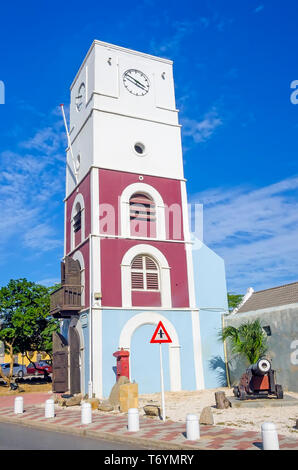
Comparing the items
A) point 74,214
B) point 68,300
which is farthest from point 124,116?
point 68,300

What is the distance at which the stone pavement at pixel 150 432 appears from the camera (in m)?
8.49

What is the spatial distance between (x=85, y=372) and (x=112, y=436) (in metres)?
9.60

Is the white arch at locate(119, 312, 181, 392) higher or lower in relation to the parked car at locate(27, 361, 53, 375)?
higher

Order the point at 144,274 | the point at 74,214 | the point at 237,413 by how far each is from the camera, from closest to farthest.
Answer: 1. the point at 237,413
2. the point at 144,274
3. the point at 74,214

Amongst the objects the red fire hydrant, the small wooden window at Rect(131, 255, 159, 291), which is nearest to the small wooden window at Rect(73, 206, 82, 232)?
the small wooden window at Rect(131, 255, 159, 291)

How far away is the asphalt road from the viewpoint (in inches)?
349

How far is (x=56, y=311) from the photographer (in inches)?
805

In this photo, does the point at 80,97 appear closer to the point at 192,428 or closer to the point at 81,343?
the point at 81,343

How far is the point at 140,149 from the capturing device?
22.9 metres

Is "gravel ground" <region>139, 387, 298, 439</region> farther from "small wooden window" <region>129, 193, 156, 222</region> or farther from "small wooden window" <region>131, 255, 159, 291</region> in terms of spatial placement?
"small wooden window" <region>129, 193, 156, 222</region>

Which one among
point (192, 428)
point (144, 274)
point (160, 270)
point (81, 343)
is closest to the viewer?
point (192, 428)

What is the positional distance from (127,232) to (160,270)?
2393mm

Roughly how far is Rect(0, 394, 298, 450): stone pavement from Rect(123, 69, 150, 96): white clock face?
16.3 meters

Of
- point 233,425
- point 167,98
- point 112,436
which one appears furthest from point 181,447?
point 167,98
